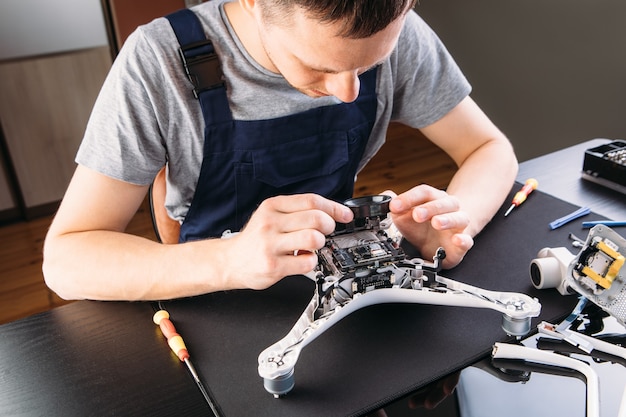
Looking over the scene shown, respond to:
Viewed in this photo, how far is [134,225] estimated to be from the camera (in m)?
2.60

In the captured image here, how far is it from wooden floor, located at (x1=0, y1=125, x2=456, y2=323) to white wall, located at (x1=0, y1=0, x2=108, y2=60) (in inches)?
32.0

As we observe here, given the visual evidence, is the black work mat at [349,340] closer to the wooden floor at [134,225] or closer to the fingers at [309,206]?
the fingers at [309,206]

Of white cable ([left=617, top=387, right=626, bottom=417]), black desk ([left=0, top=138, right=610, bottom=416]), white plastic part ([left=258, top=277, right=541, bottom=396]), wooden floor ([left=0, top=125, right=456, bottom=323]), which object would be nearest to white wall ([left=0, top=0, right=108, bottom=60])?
wooden floor ([left=0, top=125, right=456, bottom=323])

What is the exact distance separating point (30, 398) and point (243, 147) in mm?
508

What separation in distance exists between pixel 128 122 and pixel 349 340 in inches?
20.0

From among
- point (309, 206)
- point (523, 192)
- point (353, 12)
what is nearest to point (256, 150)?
point (309, 206)

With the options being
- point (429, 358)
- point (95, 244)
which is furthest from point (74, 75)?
→ point (429, 358)

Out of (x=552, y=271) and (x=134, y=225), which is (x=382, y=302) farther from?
(x=134, y=225)

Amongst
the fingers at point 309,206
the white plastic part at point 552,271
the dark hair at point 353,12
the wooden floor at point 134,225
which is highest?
the dark hair at point 353,12

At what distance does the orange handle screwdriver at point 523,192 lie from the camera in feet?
3.41

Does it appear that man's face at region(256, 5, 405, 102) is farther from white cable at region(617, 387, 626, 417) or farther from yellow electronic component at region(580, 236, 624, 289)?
white cable at region(617, 387, 626, 417)

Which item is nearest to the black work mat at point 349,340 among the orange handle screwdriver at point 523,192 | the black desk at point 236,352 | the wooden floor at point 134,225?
the black desk at point 236,352

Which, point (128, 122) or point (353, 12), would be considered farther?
point (128, 122)

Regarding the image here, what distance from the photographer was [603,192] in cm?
110
